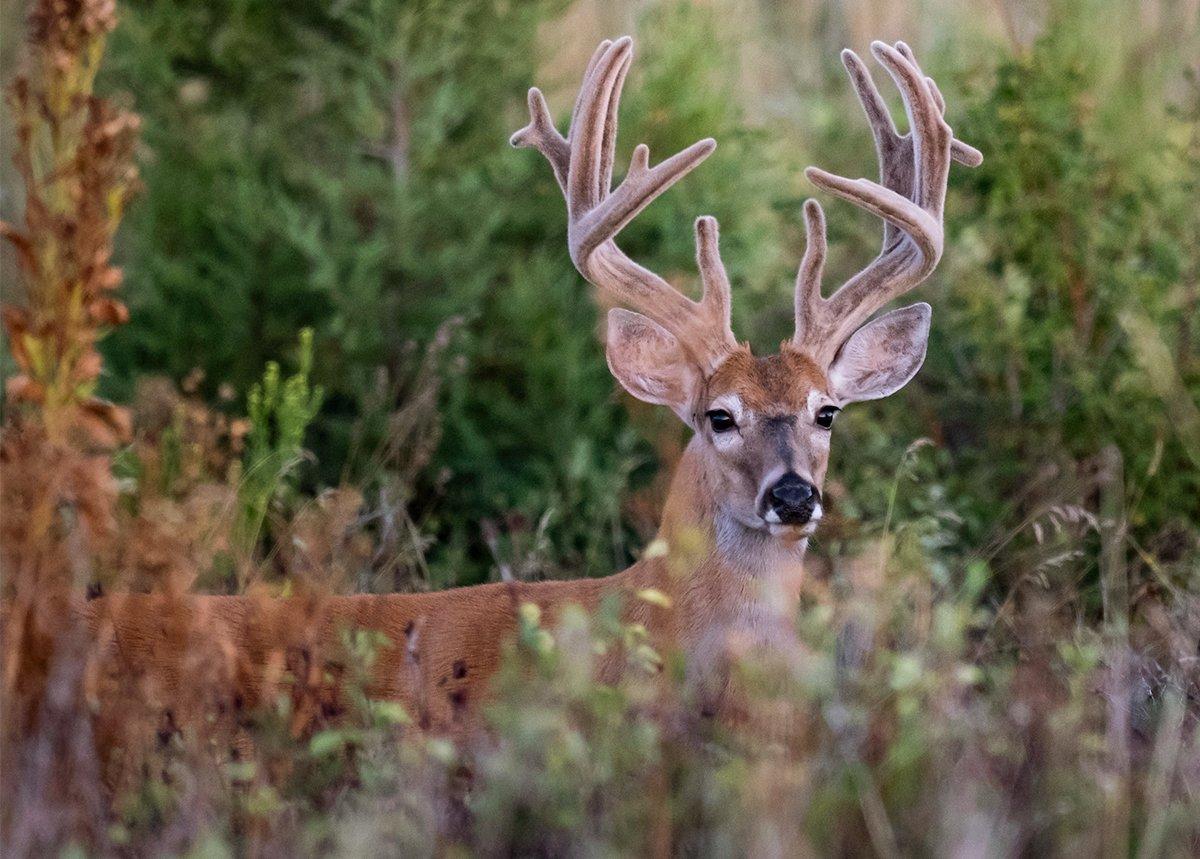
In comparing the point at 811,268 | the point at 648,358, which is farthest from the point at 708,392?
the point at 811,268

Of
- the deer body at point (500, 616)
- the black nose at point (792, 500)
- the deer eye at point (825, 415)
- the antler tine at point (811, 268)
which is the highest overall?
A: the antler tine at point (811, 268)

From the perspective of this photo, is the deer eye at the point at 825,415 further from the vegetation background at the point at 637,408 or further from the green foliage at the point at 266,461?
the green foliage at the point at 266,461

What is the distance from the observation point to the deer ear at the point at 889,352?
4953 millimetres

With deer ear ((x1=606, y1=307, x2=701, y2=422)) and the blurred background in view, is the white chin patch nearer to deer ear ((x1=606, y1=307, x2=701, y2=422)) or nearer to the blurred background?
deer ear ((x1=606, y1=307, x2=701, y2=422))

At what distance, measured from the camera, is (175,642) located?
132 inches

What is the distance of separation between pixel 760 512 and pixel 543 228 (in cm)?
354

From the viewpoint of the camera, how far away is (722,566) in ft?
14.5

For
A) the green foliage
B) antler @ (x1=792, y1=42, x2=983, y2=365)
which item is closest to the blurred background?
the green foliage

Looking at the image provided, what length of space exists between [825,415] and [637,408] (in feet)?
7.30

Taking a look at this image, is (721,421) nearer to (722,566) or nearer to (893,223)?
(722,566)

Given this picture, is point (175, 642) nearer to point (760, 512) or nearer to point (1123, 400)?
point (760, 512)

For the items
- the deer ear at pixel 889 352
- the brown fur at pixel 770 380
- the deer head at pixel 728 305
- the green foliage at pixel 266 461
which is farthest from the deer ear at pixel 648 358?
the green foliage at pixel 266 461

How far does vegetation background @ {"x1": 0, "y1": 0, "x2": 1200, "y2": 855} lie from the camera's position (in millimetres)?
2932

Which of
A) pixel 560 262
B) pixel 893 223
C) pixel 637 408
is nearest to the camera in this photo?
pixel 893 223
